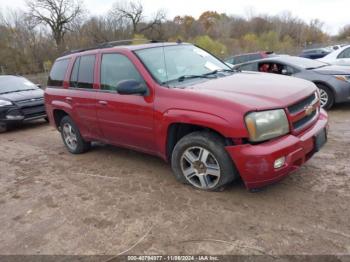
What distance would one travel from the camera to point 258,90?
3742mm

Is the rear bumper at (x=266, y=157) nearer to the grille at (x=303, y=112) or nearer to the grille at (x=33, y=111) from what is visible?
the grille at (x=303, y=112)

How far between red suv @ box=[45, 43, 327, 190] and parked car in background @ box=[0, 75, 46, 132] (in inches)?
160

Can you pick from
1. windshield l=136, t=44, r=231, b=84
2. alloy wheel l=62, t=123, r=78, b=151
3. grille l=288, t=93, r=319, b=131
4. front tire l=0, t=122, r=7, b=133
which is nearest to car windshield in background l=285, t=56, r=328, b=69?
windshield l=136, t=44, r=231, b=84

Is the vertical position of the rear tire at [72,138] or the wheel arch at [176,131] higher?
the wheel arch at [176,131]

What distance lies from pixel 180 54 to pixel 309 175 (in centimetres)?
233

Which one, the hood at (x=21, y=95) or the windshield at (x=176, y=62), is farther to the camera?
the hood at (x=21, y=95)

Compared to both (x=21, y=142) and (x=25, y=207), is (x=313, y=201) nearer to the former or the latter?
(x=25, y=207)

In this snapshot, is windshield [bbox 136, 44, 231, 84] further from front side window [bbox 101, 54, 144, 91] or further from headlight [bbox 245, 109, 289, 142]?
headlight [bbox 245, 109, 289, 142]

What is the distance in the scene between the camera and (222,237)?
3150 millimetres

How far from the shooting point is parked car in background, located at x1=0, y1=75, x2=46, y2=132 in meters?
8.98

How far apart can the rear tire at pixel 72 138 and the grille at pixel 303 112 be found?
3694 millimetres

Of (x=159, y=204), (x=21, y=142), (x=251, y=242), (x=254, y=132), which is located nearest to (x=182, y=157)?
(x=159, y=204)

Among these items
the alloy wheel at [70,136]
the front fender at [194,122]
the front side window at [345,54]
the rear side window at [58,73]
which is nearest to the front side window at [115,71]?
the front fender at [194,122]

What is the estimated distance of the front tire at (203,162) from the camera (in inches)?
145
